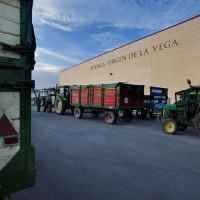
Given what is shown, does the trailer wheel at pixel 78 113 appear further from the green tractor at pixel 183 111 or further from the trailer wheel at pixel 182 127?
the trailer wheel at pixel 182 127

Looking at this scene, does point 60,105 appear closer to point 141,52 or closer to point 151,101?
point 151,101

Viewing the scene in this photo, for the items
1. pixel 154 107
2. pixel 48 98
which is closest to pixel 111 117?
pixel 154 107

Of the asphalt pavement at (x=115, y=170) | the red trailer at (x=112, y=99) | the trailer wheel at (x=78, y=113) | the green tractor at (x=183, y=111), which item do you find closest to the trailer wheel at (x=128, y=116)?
the red trailer at (x=112, y=99)

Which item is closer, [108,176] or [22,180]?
[22,180]

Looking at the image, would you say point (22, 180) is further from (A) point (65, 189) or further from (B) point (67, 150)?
(B) point (67, 150)

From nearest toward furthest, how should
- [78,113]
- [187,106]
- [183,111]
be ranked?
[187,106]
[183,111]
[78,113]

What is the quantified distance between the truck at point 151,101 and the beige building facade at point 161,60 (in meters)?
3.57

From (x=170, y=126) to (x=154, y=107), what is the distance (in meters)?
5.48

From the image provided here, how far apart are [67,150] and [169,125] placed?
5383 mm

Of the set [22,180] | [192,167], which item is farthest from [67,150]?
[22,180]

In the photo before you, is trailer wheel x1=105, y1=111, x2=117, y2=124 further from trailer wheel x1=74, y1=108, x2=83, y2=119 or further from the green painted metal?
the green painted metal

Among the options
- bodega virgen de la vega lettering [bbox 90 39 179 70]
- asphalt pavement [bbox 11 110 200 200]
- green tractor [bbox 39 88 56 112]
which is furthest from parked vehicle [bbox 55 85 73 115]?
asphalt pavement [bbox 11 110 200 200]

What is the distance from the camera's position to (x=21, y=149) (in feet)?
7.93

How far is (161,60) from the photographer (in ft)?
74.6
